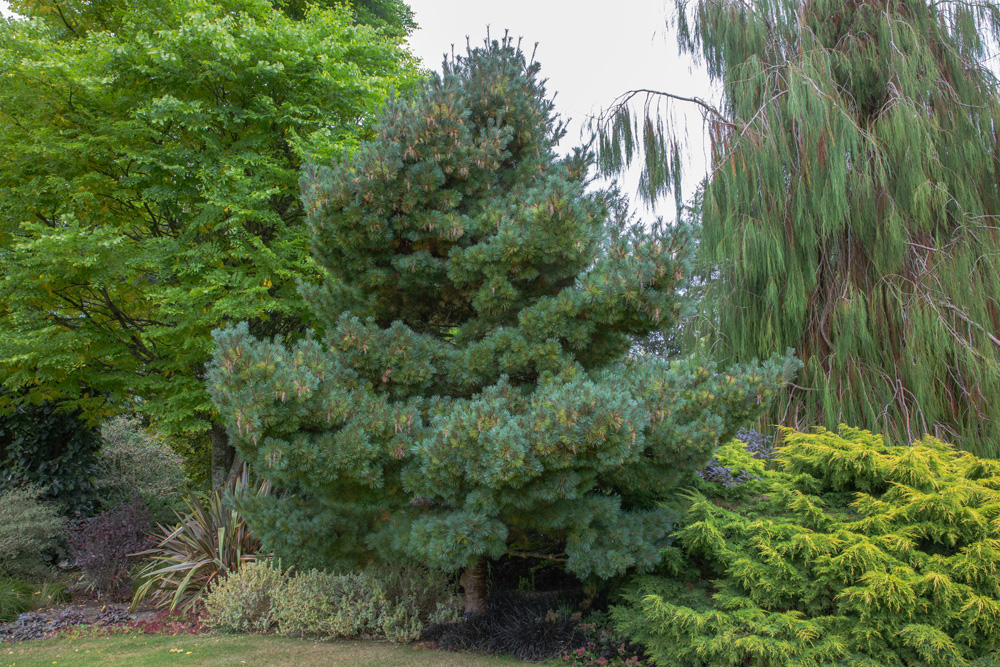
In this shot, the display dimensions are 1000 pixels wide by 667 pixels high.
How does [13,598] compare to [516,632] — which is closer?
[516,632]

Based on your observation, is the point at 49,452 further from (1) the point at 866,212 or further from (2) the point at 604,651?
(1) the point at 866,212

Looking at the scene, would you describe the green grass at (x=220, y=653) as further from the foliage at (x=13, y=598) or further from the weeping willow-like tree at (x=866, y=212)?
the weeping willow-like tree at (x=866, y=212)

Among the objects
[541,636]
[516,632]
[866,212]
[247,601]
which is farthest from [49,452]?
[866,212]

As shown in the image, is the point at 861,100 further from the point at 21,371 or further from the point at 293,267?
the point at 21,371

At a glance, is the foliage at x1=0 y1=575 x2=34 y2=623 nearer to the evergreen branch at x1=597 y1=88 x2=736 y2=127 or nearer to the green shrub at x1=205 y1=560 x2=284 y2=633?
the green shrub at x1=205 y1=560 x2=284 y2=633

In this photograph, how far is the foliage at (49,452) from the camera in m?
8.10

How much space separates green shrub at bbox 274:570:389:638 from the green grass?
4.9 inches

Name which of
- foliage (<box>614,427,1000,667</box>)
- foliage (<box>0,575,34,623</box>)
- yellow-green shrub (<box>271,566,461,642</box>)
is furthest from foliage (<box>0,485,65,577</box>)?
foliage (<box>614,427,1000,667</box>)

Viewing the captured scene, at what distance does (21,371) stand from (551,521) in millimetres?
6468

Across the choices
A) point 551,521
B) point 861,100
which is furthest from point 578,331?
point 861,100

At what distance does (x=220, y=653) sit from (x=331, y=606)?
2.84 ft

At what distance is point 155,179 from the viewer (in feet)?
25.0

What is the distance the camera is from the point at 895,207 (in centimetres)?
587

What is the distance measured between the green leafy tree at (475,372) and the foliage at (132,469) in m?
5.56
